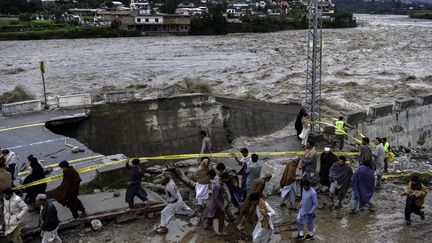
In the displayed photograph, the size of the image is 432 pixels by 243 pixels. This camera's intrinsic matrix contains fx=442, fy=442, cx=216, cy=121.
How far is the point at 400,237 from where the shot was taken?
9.54 metres

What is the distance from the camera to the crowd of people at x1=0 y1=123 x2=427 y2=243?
8.25 m

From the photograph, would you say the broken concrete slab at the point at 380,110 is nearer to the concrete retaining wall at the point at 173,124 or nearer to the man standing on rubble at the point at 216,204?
the concrete retaining wall at the point at 173,124

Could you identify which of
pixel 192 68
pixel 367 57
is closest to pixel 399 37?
pixel 367 57

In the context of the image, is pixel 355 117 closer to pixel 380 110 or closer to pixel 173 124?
pixel 380 110

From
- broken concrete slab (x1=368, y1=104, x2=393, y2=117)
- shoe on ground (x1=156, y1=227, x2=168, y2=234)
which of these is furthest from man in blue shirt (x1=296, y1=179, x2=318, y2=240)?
broken concrete slab (x1=368, y1=104, x2=393, y2=117)

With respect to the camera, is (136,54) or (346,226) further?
(136,54)

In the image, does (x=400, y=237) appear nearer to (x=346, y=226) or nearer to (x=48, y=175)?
(x=346, y=226)

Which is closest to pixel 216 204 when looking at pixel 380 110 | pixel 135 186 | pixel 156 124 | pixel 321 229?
pixel 135 186

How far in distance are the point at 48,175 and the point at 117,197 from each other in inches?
95.3

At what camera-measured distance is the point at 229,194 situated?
9.94 metres

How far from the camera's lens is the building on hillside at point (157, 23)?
84562mm

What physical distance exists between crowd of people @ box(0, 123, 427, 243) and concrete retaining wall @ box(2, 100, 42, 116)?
8.02 metres

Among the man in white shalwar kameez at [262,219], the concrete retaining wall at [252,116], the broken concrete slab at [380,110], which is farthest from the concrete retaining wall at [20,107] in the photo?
the broken concrete slab at [380,110]

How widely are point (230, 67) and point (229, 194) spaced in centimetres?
4004
